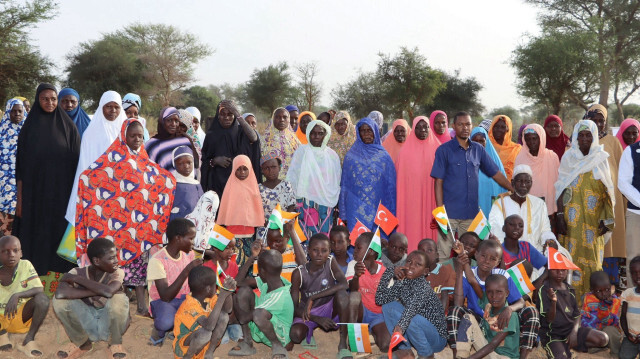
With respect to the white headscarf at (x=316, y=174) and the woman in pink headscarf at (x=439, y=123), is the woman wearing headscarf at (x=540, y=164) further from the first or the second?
the white headscarf at (x=316, y=174)

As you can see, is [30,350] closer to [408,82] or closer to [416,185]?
[416,185]

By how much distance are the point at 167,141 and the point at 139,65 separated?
28885mm

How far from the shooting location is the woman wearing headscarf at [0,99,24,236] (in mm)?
6020

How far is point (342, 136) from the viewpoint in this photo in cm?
801

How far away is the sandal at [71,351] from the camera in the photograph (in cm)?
449

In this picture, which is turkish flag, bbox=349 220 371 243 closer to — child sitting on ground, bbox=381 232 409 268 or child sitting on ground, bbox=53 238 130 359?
child sitting on ground, bbox=381 232 409 268

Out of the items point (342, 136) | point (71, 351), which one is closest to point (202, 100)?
point (342, 136)

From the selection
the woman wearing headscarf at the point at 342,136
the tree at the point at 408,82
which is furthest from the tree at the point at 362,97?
the woman wearing headscarf at the point at 342,136

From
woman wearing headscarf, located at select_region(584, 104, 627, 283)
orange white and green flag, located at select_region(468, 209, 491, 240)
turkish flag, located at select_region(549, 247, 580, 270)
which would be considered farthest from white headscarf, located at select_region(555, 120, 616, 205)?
turkish flag, located at select_region(549, 247, 580, 270)

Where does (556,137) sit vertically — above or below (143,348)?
above

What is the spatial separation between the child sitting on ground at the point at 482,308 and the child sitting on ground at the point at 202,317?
1839 mm

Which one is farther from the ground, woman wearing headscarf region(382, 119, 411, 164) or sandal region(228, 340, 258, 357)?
woman wearing headscarf region(382, 119, 411, 164)

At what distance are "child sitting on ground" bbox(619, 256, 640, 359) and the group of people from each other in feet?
0.07

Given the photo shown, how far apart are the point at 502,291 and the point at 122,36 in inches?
1403
